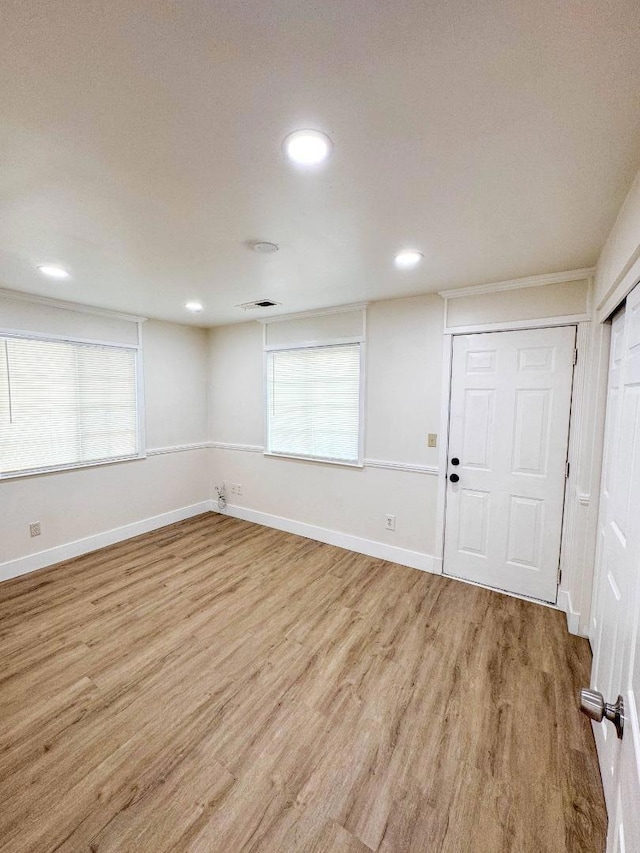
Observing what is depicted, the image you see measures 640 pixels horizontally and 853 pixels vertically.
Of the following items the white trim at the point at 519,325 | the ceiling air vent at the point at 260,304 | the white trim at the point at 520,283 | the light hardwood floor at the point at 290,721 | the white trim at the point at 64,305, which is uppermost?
the ceiling air vent at the point at 260,304

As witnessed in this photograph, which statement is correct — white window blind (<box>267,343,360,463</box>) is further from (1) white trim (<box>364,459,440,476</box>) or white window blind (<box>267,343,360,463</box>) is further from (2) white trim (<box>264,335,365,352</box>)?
(1) white trim (<box>364,459,440,476</box>)

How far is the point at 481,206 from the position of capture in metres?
1.57

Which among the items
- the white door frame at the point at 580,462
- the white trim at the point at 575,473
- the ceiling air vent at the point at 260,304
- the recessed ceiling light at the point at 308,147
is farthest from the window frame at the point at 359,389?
the recessed ceiling light at the point at 308,147

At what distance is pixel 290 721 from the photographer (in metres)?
1.70

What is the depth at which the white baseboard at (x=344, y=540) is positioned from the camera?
321cm

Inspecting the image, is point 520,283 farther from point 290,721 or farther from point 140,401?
point 140,401

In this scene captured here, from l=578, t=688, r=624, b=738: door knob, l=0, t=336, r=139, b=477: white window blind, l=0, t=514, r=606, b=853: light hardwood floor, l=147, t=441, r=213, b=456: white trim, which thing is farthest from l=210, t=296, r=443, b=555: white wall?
l=578, t=688, r=624, b=738: door knob

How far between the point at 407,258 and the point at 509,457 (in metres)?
1.67

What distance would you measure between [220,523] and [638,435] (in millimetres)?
4050

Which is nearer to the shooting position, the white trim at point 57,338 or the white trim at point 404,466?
the white trim at point 57,338

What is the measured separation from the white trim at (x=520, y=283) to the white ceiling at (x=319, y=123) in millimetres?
366

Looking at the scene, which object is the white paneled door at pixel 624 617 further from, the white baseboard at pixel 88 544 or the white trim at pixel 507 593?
the white baseboard at pixel 88 544

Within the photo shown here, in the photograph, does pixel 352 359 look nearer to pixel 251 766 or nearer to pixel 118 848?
pixel 251 766

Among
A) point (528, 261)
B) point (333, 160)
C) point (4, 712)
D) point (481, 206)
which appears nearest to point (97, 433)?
point (4, 712)
